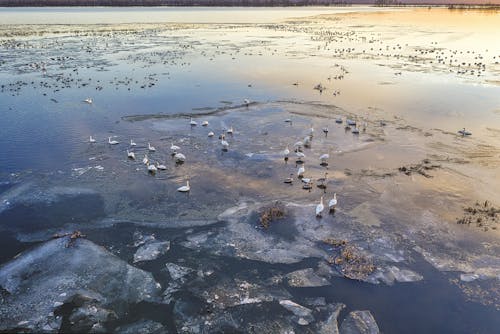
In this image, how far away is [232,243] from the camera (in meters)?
12.7

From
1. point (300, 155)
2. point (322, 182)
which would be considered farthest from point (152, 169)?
point (322, 182)

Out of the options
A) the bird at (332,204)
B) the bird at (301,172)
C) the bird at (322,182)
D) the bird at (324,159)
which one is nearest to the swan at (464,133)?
the bird at (324,159)

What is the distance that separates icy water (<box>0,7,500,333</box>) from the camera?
10.3 metres

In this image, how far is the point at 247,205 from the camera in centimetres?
1492

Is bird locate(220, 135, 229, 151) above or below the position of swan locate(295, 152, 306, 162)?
above

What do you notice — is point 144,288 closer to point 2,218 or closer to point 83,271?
point 83,271

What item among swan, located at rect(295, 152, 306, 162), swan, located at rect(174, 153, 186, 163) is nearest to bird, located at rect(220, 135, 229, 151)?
swan, located at rect(174, 153, 186, 163)

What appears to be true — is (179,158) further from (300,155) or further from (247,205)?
(300,155)

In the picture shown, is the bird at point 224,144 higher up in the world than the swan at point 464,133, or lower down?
lower down

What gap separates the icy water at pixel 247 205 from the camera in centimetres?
1032

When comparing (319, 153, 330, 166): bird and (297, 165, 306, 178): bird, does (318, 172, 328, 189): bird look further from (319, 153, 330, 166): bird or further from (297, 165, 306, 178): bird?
(319, 153, 330, 166): bird

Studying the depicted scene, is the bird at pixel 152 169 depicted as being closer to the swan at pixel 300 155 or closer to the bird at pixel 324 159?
the swan at pixel 300 155

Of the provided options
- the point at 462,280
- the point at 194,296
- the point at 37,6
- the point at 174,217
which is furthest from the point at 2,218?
the point at 37,6

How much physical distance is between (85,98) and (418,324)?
82.9ft
